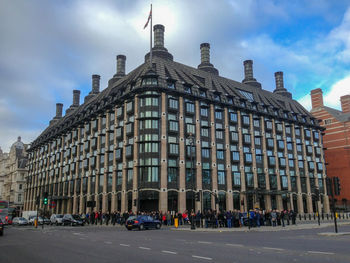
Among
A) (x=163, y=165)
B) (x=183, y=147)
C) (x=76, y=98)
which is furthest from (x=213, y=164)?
(x=76, y=98)

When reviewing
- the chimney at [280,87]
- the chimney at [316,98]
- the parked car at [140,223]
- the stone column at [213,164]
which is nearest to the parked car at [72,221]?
the parked car at [140,223]

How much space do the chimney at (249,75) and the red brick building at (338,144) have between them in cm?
1980

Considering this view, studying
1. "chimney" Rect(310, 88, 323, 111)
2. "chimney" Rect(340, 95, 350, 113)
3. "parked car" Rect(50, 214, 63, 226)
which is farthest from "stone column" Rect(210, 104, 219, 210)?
"chimney" Rect(340, 95, 350, 113)

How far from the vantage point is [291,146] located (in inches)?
2665

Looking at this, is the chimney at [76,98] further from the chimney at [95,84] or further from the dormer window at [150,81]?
the dormer window at [150,81]

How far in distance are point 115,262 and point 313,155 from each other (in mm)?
68806

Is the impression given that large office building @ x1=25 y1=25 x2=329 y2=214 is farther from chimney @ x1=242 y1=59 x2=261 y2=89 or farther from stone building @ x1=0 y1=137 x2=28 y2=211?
stone building @ x1=0 y1=137 x2=28 y2=211

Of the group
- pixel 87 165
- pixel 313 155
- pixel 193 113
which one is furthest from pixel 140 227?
pixel 313 155

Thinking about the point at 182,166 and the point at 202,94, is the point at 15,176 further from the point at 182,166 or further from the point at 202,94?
the point at 182,166

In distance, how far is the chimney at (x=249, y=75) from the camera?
257 ft

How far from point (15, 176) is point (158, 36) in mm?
72220

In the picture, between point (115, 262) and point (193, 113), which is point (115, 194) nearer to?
point (193, 113)

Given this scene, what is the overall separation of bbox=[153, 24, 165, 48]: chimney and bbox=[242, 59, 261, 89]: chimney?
25.7m

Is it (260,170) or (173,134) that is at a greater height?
(173,134)
